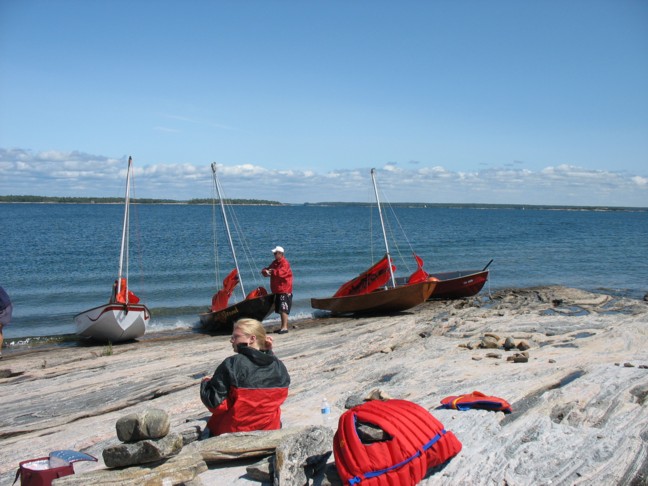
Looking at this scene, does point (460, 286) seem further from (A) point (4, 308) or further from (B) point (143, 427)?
(B) point (143, 427)

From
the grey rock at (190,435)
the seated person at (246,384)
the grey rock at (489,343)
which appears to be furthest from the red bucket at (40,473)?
the grey rock at (489,343)

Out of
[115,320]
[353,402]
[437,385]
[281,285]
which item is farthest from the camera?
[281,285]

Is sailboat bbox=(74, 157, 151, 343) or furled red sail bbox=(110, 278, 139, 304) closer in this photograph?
sailboat bbox=(74, 157, 151, 343)

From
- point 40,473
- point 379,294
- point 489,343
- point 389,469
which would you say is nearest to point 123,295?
point 379,294

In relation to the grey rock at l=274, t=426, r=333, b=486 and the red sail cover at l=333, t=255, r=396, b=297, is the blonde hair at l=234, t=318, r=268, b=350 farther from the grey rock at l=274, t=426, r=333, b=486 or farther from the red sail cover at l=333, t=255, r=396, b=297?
the red sail cover at l=333, t=255, r=396, b=297

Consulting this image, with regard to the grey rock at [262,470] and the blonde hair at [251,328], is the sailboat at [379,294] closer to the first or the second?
the blonde hair at [251,328]

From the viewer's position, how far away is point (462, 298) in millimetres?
20719

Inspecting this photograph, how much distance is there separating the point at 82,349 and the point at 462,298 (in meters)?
12.4

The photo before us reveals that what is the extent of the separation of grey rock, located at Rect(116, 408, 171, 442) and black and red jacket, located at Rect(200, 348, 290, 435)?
61cm

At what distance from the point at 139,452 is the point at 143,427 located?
0.20 meters

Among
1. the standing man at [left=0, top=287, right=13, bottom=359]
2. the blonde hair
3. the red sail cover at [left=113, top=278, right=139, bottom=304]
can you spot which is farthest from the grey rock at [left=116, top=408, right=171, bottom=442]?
the red sail cover at [left=113, top=278, right=139, bottom=304]

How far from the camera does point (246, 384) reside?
534 centimetres

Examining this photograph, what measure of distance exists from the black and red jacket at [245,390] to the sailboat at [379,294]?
12.0 metres

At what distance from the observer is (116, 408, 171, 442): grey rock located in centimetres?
480
